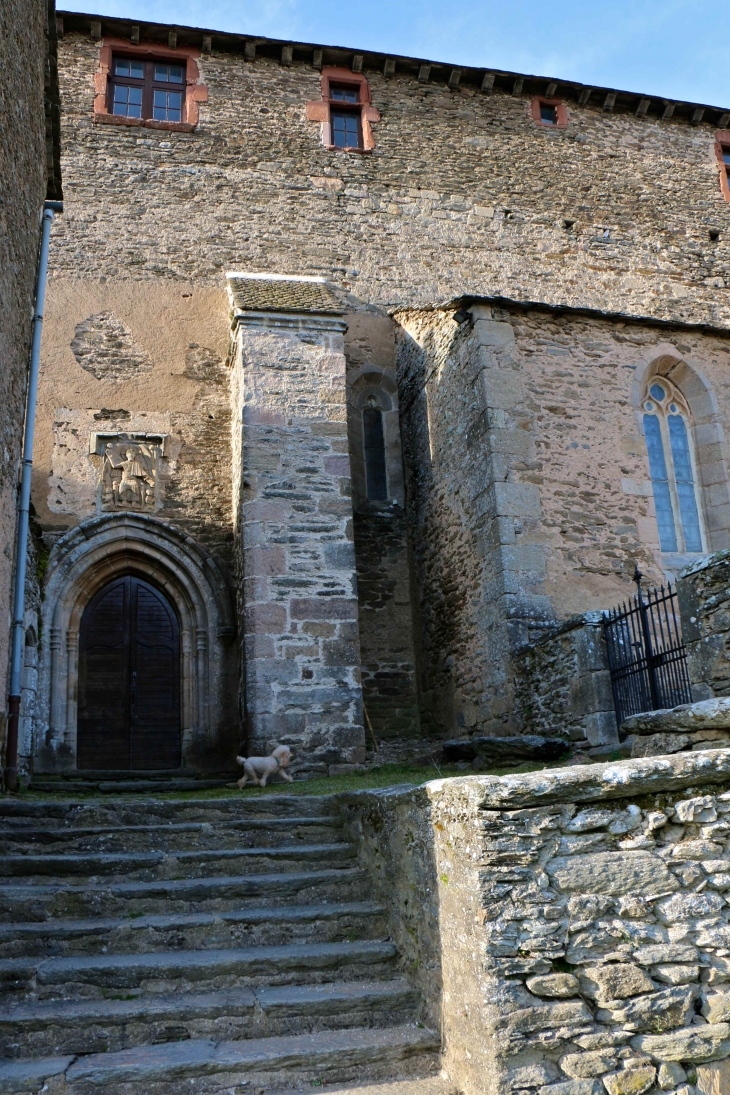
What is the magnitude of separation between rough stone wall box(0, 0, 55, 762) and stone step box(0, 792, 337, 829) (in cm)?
154

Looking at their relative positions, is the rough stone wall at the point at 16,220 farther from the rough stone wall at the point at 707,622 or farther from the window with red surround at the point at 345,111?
the window with red surround at the point at 345,111

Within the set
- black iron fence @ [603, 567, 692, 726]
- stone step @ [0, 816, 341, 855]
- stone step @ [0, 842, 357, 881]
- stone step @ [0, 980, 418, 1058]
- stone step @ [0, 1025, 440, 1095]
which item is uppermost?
black iron fence @ [603, 567, 692, 726]

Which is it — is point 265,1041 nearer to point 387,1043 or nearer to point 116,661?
point 387,1043

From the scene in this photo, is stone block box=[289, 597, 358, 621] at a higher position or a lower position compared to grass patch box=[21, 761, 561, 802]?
higher

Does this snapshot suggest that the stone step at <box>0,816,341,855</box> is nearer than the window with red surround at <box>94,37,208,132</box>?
Yes

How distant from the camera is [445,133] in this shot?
14.2 metres

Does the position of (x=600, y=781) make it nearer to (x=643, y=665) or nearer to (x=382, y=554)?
(x=643, y=665)

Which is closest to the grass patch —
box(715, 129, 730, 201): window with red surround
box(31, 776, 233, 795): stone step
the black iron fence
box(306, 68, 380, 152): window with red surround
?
box(31, 776, 233, 795): stone step

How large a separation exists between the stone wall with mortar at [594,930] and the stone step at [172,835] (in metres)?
2.10

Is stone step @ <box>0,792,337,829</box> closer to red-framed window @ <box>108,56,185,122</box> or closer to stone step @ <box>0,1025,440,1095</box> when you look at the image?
stone step @ <box>0,1025,440,1095</box>

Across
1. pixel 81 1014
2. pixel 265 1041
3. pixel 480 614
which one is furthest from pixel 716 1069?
pixel 480 614

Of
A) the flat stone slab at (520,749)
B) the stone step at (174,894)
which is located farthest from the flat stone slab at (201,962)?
the flat stone slab at (520,749)

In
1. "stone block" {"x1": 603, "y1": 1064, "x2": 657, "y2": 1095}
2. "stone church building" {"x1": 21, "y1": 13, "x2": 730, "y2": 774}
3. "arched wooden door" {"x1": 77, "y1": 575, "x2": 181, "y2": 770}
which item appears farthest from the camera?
"arched wooden door" {"x1": 77, "y1": 575, "x2": 181, "y2": 770}

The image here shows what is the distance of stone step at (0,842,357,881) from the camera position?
16.6 ft
